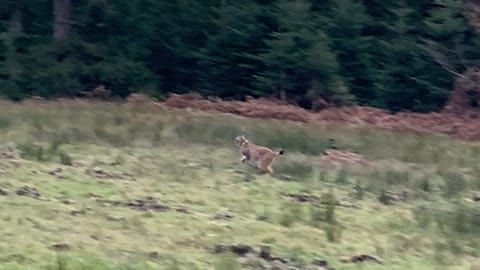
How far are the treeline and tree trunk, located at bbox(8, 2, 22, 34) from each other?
0.08ft

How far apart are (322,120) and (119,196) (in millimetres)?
12554

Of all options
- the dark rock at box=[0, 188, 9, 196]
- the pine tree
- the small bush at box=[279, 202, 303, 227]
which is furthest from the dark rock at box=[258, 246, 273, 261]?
the pine tree

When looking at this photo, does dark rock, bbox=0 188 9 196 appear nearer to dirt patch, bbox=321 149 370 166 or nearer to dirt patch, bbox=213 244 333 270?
dirt patch, bbox=213 244 333 270

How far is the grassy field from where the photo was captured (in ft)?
30.6

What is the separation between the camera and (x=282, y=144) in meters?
16.7

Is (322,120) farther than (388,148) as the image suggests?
Yes

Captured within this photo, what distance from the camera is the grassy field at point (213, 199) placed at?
9320mm

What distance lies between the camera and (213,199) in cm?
1186

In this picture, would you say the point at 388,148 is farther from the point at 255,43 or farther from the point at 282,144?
the point at 255,43

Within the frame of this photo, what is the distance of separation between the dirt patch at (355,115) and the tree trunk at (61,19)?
13.2ft

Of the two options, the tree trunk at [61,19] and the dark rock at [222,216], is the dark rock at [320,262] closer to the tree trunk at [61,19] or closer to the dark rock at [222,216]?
the dark rock at [222,216]

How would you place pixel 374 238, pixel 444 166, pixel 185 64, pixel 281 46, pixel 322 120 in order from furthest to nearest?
pixel 185 64, pixel 281 46, pixel 322 120, pixel 444 166, pixel 374 238

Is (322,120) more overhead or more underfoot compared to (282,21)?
more underfoot

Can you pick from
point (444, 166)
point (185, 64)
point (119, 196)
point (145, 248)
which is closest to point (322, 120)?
point (185, 64)
